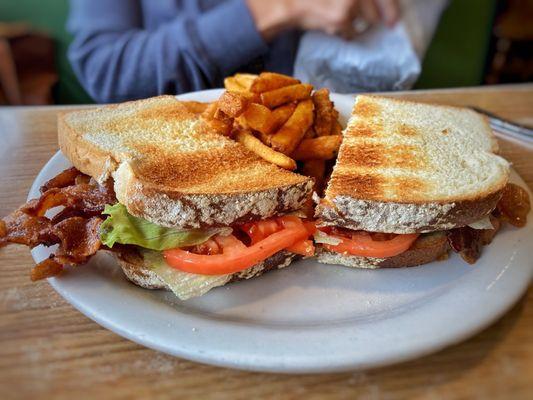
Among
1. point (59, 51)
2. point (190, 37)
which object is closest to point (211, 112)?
point (190, 37)

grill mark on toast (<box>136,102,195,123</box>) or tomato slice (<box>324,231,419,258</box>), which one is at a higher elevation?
grill mark on toast (<box>136,102,195,123</box>)

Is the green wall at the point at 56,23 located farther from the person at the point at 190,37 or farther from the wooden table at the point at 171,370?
the wooden table at the point at 171,370

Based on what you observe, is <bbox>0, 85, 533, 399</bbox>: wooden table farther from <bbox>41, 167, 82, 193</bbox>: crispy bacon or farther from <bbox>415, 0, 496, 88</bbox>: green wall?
<bbox>415, 0, 496, 88</bbox>: green wall

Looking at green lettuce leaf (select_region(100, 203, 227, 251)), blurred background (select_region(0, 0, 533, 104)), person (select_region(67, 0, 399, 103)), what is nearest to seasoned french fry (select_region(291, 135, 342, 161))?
green lettuce leaf (select_region(100, 203, 227, 251))

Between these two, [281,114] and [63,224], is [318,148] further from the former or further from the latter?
[63,224]

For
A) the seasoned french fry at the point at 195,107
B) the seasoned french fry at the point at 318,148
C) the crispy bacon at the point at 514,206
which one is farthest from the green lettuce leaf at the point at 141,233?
the crispy bacon at the point at 514,206
